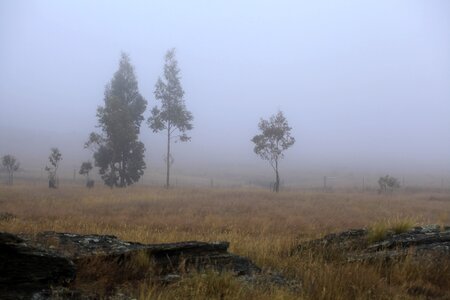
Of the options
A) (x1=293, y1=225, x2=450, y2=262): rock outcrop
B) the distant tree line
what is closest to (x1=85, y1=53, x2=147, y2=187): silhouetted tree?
the distant tree line

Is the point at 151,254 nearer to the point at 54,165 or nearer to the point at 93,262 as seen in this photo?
the point at 93,262

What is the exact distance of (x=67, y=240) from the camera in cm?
723

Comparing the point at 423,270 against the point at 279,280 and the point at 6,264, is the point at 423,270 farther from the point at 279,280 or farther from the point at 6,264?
the point at 6,264

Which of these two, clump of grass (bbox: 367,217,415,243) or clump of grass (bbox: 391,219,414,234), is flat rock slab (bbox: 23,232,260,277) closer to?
clump of grass (bbox: 367,217,415,243)

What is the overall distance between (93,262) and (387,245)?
230 inches

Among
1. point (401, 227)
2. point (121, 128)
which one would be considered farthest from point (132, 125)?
point (401, 227)

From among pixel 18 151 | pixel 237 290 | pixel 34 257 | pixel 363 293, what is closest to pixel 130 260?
pixel 34 257

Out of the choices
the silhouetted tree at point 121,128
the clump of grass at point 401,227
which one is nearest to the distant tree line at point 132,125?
the silhouetted tree at point 121,128

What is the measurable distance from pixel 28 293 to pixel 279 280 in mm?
3432

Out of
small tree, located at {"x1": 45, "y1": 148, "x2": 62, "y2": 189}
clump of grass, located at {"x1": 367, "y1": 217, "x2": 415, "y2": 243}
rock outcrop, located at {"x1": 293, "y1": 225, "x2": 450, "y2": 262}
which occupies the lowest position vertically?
rock outcrop, located at {"x1": 293, "y1": 225, "x2": 450, "y2": 262}

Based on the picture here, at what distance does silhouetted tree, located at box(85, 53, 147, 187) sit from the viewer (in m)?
46.7

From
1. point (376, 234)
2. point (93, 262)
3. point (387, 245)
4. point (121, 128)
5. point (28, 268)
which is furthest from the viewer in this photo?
point (121, 128)

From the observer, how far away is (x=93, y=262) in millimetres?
5984

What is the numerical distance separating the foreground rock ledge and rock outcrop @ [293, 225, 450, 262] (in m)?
2.16
